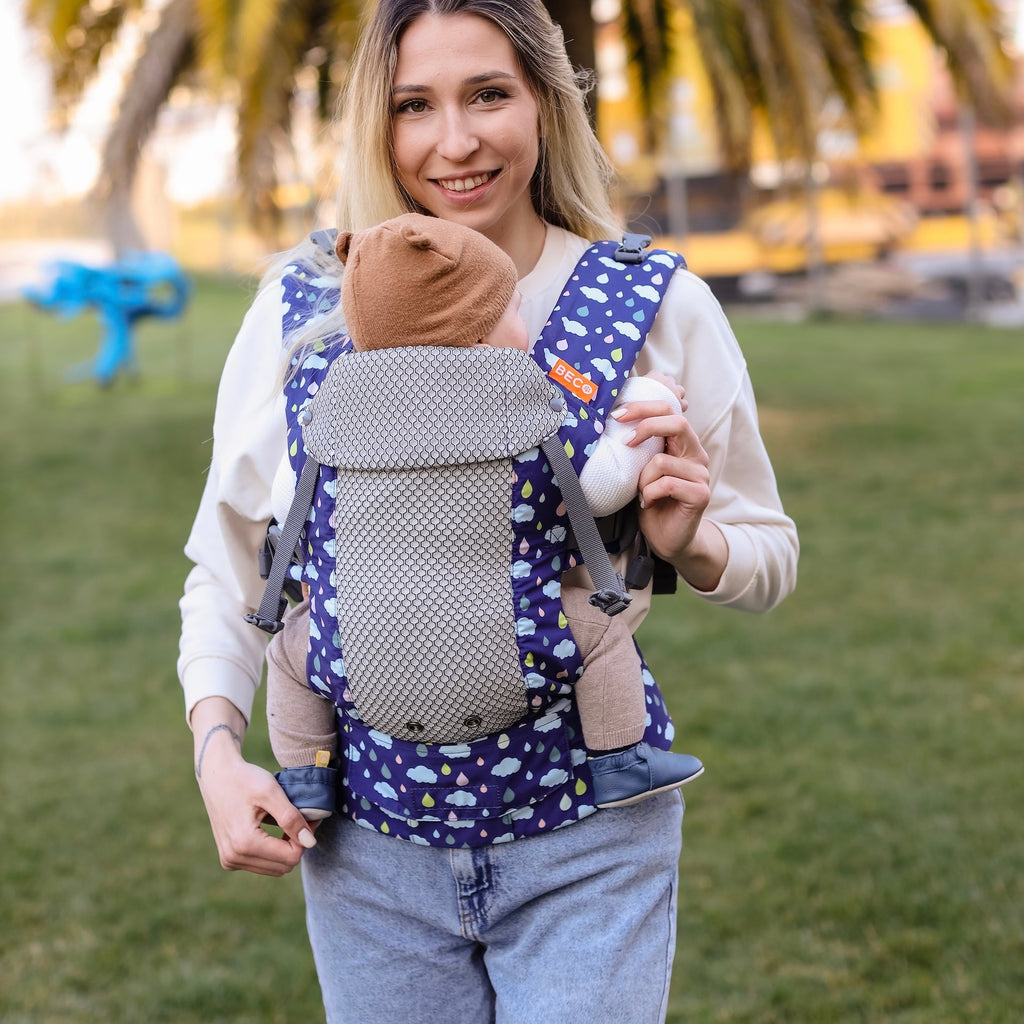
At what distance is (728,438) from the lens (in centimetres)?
173

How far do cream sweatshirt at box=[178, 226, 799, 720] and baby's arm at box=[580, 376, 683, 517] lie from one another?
5.3 inches

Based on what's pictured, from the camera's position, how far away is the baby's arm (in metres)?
1.48

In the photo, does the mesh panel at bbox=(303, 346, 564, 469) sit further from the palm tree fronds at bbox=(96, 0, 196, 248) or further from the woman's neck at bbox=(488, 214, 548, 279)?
the palm tree fronds at bbox=(96, 0, 196, 248)

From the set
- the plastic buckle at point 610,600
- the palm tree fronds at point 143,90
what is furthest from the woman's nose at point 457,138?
Result: the palm tree fronds at point 143,90

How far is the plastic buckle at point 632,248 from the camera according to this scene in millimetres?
1634

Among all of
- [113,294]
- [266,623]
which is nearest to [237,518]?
[266,623]

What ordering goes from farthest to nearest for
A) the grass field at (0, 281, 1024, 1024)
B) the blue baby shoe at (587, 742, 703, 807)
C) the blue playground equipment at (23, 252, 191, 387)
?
the blue playground equipment at (23, 252, 191, 387), the grass field at (0, 281, 1024, 1024), the blue baby shoe at (587, 742, 703, 807)

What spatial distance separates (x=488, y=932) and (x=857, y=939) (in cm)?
227

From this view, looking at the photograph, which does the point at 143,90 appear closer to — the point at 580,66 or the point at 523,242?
the point at 580,66

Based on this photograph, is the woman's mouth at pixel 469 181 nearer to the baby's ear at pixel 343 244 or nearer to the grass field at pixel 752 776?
the baby's ear at pixel 343 244

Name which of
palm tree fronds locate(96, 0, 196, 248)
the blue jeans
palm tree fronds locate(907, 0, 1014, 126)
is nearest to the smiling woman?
the blue jeans

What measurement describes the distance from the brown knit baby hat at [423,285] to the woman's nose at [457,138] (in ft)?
0.56

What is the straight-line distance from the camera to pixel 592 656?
1.53 m

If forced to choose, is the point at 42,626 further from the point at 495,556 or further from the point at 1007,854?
the point at 495,556
